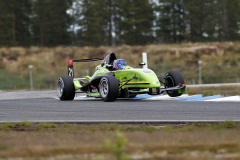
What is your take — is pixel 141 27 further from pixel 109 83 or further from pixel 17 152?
pixel 17 152

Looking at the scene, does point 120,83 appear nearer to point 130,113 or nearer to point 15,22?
point 130,113

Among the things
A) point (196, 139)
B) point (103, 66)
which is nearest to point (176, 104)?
point (103, 66)

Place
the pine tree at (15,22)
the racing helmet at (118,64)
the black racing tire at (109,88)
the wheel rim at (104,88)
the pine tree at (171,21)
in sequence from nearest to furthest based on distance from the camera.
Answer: the black racing tire at (109,88) < the wheel rim at (104,88) < the racing helmet at (118,64) < the pine tree at (15,22) < the pine tree at (171,21)

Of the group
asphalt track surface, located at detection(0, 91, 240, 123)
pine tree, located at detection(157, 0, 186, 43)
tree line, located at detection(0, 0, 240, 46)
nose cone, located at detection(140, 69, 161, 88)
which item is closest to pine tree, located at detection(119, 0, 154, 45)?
tree line, located at detection(0, 0, 240, 46)

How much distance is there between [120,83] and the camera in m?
15.3

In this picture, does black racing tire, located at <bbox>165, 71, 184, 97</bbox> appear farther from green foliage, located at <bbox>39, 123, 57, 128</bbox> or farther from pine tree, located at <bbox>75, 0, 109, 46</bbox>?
pine tree, located at <bbox>75, 0, 109, 46</bbox>

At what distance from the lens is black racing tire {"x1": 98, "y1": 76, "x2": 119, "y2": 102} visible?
14375mm

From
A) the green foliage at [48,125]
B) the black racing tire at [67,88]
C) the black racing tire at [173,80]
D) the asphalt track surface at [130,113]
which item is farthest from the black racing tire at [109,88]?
the green foliage at [48,125]

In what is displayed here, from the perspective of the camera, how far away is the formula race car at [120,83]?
14469mm

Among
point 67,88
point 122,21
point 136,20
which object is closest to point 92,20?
point 122,21

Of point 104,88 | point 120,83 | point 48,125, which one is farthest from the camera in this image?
point 120,83

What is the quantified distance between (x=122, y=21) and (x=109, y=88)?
41.7 meters

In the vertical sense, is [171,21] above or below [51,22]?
below

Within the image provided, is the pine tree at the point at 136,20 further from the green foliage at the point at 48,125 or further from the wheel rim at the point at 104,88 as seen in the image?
the green foliage at the point at 48,125
